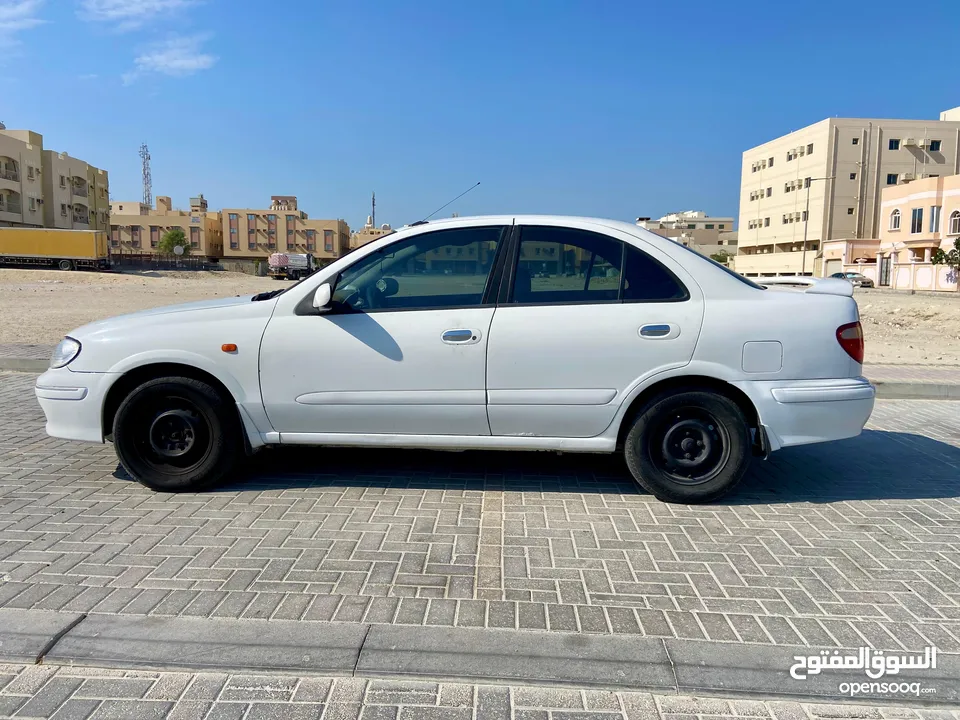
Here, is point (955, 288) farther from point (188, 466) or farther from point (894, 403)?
point (188, 466)

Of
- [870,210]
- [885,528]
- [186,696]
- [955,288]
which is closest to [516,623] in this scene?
[186,696]

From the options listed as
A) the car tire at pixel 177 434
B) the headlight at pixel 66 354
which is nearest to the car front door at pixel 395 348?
the car tire at pixel 177 434

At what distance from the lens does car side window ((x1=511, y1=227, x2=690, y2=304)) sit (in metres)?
4.35

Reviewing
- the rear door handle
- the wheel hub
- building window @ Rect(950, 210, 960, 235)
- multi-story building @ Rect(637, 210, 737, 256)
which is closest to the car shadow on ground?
the wheel hub

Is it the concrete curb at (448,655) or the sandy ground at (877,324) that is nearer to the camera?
the concrete curb at (448,655)

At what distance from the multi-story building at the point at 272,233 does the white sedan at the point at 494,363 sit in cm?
10951

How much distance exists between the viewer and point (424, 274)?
4.51 metres

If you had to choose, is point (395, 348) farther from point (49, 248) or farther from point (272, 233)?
point (272, 233)

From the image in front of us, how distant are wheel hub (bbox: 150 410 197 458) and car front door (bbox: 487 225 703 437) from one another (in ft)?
6.57

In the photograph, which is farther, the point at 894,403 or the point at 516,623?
the point at 894,403

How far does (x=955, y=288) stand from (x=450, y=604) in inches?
2235

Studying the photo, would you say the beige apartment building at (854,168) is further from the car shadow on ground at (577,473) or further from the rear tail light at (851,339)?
the rear tail light at (851,339)

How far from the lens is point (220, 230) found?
11650 cm

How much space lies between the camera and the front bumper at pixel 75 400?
14.8 feet
